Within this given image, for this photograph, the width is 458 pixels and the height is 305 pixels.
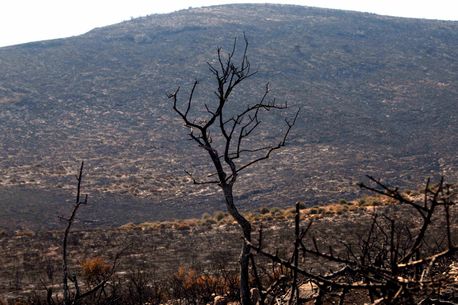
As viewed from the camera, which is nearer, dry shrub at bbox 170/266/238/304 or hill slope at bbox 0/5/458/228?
dry shrub at bbox 170/266/238/304

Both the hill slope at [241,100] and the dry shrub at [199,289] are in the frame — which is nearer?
the dry shrub at [199,289]

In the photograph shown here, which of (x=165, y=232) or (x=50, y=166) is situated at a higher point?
(x=165, y=232)

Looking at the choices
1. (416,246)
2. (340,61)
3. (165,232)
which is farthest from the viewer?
(340,61)

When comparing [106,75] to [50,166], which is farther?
[106,75]

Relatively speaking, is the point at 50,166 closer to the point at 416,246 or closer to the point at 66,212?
the point at 66,212

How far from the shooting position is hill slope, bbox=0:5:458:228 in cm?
4728

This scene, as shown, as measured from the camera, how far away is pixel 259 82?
7494cm

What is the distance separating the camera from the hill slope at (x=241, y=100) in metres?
47.3

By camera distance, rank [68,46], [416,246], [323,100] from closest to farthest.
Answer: [416,246] → [323,100] → [68,46]

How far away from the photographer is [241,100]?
68.4 m

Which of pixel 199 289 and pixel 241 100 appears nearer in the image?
pixel 199 289

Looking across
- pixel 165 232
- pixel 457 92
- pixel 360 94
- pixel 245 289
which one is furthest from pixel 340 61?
pixel 245 289

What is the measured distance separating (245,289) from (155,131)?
54.8 meters

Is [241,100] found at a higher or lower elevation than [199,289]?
lower
